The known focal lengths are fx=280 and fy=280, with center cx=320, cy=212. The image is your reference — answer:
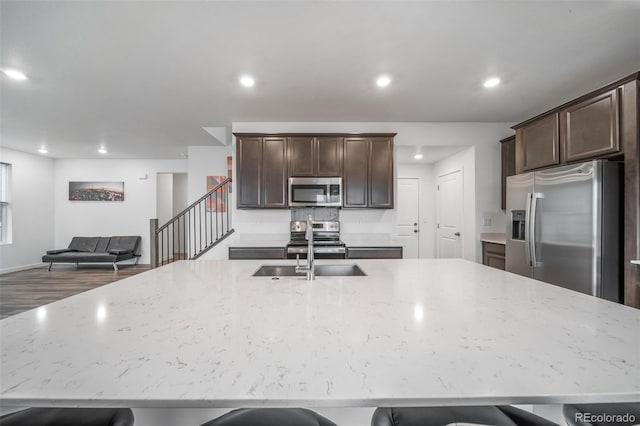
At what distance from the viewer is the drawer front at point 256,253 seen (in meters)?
3.62

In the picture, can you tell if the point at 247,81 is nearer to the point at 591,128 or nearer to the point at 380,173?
the point at 380,173

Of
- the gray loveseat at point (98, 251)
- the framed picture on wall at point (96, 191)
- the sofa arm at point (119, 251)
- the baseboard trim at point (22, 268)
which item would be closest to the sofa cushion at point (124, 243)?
the gray loveseat at point (98, 251)

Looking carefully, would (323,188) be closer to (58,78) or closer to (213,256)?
(213,256)

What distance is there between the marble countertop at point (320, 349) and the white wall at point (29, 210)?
7565 mm

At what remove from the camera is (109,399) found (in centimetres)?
54

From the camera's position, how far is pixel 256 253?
3648mm

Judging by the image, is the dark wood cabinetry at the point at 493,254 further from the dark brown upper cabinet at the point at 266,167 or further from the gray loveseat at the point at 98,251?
the gray loveseat at the point at 98,251

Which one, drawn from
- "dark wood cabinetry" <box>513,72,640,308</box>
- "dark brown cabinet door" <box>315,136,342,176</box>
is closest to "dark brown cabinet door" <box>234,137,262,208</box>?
"dark brown cabinet door" <box>315,136,342,176</box>

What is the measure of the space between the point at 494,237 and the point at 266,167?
3.40 metres

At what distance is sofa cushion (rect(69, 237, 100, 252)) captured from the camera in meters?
6.80

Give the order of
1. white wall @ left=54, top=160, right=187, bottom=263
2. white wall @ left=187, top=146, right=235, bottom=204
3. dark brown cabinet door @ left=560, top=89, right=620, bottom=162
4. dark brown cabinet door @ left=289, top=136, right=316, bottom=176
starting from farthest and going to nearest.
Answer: white wall @ left=54, top=160, right=187, bottom=263, white wall @ left=187, top=146, right=235, bottom=204, dark brown cabinet door @ left=289, top=136, right=316, bottom=176, dark brown cabinet door @ left=560, top=89, right=620, bottom=162

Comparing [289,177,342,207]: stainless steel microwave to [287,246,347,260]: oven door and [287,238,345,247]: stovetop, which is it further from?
[287,246,347,260]: oven door

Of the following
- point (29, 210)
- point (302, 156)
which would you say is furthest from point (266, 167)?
point (29, 210)

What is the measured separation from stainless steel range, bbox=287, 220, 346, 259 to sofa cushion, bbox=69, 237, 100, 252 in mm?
5758
